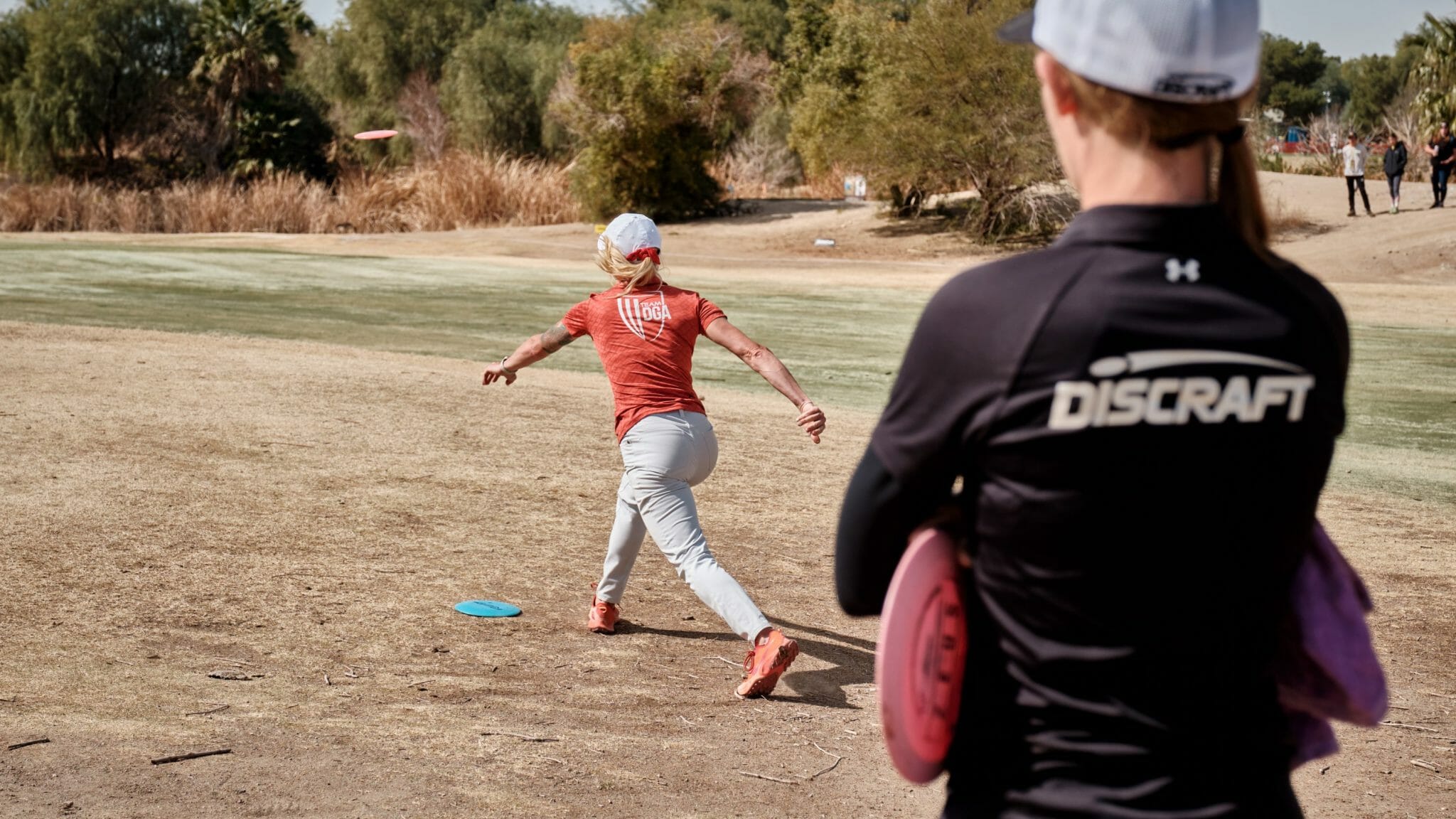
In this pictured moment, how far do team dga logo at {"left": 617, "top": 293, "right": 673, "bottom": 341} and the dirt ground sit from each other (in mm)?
1463

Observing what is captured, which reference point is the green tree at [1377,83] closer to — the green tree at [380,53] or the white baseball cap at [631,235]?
the green tree at [380,53]

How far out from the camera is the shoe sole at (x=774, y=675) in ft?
19.3

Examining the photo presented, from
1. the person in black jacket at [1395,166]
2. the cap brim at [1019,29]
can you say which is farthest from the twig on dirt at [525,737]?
the person in black jacket at [1395,166]

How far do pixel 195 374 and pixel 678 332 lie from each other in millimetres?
8444

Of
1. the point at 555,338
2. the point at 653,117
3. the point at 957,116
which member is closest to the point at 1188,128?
the point at 555,338

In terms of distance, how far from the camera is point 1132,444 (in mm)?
1806

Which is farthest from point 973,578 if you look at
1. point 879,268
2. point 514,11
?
point 514,11

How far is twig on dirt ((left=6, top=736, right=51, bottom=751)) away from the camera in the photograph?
199 inches

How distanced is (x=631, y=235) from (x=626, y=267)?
13cm

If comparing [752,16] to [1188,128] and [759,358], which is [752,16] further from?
[1188,128]

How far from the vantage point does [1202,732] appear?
1876mm

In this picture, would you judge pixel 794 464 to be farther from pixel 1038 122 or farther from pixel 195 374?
pixel 1038 122

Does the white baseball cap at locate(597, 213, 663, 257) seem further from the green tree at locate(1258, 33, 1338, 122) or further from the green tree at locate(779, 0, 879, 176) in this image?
the green tree at locate(1258, 33, 1338, 122)

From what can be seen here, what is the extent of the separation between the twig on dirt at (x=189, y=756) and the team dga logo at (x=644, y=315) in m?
2.30
